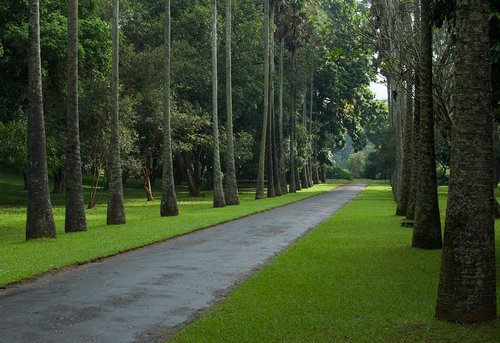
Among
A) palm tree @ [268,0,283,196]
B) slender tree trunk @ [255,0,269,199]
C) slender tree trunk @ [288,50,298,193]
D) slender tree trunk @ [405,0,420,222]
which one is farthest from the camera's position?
slender tree trunk @ [288,50,298,193]

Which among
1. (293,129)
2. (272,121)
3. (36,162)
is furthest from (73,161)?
(293,129)

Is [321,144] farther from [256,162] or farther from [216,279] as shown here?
[216,279]

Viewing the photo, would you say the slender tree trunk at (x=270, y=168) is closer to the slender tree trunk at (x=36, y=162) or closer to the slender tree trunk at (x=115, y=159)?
the slender tree trunk at (x=115, y=159)

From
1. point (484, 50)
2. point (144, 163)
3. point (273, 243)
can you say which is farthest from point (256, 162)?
point (484, 50)

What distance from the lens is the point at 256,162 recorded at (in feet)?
202

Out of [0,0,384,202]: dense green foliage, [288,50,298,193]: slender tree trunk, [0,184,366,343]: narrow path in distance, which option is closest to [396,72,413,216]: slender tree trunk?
[0,0,384,202]: dense green foliage

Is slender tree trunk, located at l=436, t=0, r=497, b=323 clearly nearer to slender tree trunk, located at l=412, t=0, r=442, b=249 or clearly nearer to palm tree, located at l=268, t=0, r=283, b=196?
slender tree trunk, located at l=412, t=0, r=442, b=249

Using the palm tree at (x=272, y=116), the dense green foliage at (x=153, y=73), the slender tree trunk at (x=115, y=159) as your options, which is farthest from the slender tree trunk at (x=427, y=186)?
the palm tree at (x=272, y=116)

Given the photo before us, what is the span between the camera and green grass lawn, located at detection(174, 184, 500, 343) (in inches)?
287

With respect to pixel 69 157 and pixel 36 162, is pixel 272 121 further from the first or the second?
pixel 36 162

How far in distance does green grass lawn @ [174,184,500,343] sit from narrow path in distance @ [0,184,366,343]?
562mm

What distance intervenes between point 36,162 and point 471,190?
14035 millimetres

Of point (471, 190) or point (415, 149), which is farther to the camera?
point (415, 149)

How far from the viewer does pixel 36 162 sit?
18.1 metres
